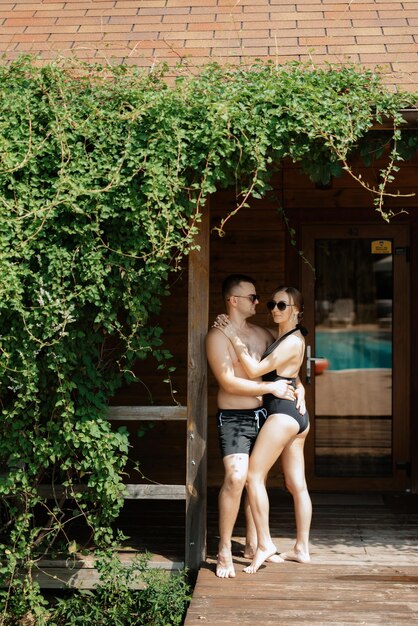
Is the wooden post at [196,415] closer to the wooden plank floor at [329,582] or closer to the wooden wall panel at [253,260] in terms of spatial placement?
the wooden plank floor at [329,582]

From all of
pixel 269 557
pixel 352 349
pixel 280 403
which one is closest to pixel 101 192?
pixel 280 403

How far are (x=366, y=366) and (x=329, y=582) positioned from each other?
3.17 meters

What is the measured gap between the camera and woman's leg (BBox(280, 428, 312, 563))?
552 centimetres

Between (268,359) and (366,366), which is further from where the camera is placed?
(366,366)

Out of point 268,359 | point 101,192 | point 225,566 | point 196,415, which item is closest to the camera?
point 101,192

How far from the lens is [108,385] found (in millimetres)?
5520

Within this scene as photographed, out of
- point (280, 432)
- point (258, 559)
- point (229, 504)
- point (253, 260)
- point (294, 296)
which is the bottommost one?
point (258, 559)

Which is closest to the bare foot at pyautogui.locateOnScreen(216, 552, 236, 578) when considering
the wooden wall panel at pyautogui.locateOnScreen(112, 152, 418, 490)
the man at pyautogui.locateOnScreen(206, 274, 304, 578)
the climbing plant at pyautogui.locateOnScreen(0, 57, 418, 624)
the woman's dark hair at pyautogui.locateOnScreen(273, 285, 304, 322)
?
the man at pyautogui.locateOnScreen(206, 274, 304, 578)

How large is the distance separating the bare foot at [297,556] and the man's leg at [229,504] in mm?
464

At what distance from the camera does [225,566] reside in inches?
211

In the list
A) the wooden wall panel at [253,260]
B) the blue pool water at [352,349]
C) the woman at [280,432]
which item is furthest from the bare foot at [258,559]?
the blue pool water at [352,349]

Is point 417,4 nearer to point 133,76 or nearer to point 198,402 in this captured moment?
point 133,76

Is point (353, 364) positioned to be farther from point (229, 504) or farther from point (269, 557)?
point (229, 504)

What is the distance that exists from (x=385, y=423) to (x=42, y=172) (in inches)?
167
